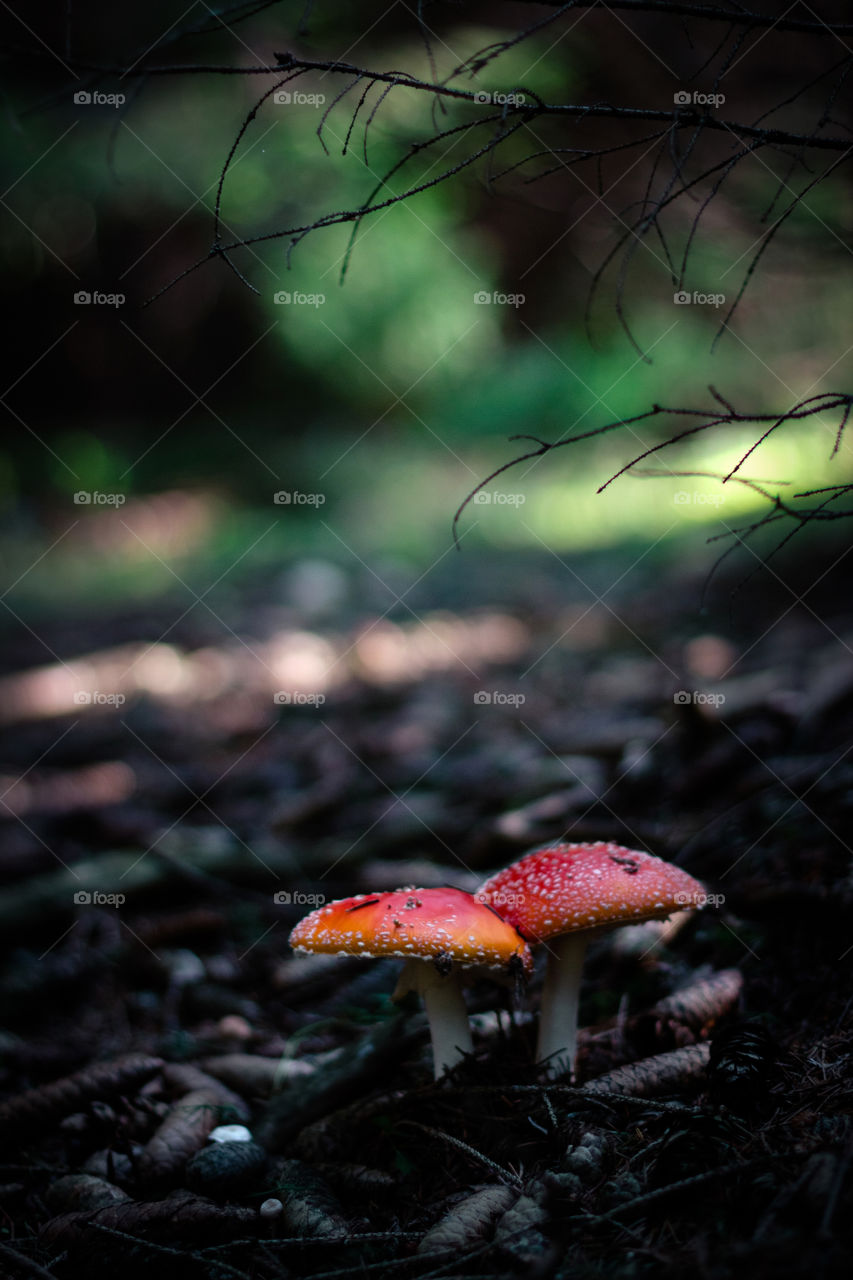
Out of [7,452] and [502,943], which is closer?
[502,943]

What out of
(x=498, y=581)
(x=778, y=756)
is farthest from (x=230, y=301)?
(x=778, y=756)

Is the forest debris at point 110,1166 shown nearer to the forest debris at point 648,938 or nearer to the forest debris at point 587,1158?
the forest debris at point 587,1158

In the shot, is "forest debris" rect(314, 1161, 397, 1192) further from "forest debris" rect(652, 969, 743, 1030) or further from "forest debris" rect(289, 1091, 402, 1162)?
"forest debris" rect(652, 969, 743, 1030)

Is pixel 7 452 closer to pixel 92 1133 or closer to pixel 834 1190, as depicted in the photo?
pixel 92 1133

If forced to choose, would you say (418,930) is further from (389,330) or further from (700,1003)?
(389,330)

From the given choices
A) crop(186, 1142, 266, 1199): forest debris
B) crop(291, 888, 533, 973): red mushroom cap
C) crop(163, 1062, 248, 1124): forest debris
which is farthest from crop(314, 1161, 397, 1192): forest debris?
crop(291, 888, 533, 973): red mushroom cap

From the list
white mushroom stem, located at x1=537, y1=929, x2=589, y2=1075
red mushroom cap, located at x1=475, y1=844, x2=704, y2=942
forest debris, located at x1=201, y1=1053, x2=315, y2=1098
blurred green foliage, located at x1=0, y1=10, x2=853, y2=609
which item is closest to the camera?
red mushroom cap, located at x1=475, y1=844, x2=704, y2=942
